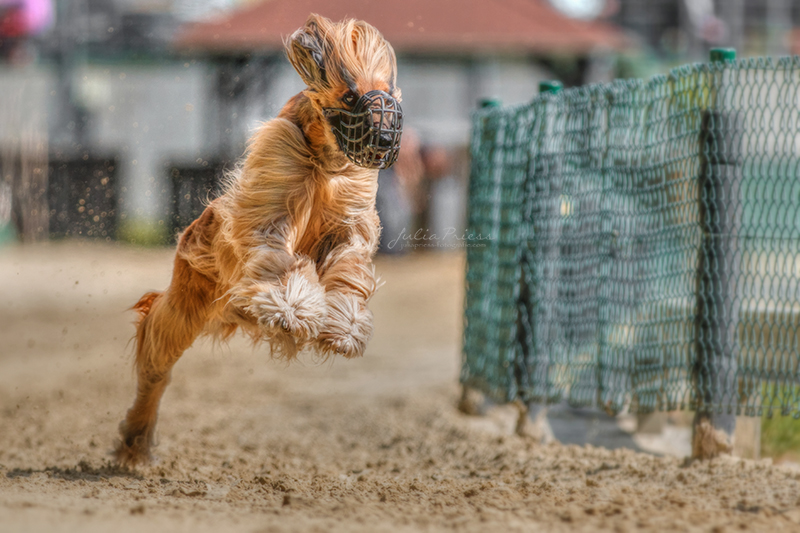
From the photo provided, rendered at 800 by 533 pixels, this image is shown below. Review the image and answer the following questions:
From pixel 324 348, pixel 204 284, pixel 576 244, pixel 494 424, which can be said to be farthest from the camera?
pixel 494 424

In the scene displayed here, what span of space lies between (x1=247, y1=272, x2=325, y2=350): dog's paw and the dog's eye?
68 centimetres

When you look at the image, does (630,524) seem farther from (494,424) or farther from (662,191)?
(494,424)

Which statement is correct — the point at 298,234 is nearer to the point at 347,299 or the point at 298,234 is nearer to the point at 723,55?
the point at 347,299

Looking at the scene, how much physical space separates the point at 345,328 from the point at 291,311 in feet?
0.75

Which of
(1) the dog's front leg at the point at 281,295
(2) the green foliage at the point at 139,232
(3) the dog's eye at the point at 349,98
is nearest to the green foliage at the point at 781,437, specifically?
(1) the dog's front leg at the point at 281,295

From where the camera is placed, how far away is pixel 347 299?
3137mm

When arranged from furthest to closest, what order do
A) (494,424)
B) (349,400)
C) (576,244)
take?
(349,400) < (494,424) < (576,244)

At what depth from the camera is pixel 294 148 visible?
3266 mm

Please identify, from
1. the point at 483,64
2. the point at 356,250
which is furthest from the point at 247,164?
the point at 483,64

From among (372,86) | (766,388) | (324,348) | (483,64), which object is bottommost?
(766,388)

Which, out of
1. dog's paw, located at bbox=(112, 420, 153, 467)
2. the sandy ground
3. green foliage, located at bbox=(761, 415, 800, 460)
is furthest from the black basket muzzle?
green foliage, located at bbox=(761, 415, 800, 460)

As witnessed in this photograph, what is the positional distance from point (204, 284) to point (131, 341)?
0.71 meters

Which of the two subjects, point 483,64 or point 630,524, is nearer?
point 630,524

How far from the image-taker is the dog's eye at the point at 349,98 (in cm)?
304
